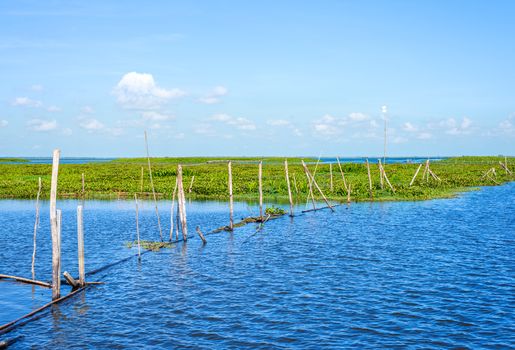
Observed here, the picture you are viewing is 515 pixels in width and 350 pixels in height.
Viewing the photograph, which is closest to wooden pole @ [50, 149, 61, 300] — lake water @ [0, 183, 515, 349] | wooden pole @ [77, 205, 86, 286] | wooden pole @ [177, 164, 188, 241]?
Result: wooden pole @ [77, 205, 86, 286]

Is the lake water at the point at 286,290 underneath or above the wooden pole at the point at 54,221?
underneath

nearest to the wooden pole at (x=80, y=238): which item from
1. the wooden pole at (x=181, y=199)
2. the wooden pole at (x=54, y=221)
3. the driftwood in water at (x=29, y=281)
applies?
the wooden pole at (x=54, y=221)

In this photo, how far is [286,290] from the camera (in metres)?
14.7

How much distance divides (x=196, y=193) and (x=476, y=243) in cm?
2485

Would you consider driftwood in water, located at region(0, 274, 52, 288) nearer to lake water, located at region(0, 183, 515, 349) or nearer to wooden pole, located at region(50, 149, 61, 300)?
lake water, located at region(0, 183, 515, 349)

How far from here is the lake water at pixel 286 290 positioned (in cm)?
1135

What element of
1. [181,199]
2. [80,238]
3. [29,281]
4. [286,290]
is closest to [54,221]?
[80,238]

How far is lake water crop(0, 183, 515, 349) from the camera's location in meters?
11.4

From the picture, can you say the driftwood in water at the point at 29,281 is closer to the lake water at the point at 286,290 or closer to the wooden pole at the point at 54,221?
the lake water at the point at 286,290

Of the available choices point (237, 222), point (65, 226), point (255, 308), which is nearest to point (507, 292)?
point (255, 308)

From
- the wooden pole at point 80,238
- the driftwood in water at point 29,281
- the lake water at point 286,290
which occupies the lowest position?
the lake water at point 286,290

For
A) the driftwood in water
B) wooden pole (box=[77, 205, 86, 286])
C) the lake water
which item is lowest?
the lake water

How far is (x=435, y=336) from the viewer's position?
11.2 metres

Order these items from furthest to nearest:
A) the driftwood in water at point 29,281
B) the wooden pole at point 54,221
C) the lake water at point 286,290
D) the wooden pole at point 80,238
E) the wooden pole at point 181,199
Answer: the wooden pole at point 181,199 → the driftwood in water at point 29,281 → the wooden pole at point 80,238 → the wooden pole at point 54,221 → the lake water at point 286,290
